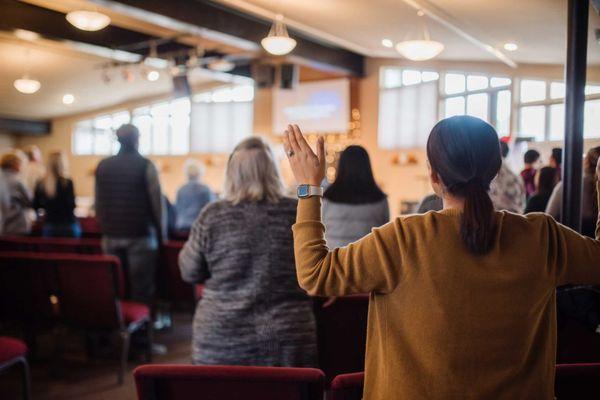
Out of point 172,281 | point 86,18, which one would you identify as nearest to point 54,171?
point 172,281

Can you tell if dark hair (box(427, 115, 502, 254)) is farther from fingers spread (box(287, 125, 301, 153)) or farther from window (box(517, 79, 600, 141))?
window (box(517, 79, 600, 141))

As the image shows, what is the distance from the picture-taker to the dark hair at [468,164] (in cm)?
120

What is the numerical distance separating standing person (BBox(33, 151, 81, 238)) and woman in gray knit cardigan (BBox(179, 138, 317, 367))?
3119 millimetres

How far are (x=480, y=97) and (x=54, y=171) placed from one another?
852 centimetres

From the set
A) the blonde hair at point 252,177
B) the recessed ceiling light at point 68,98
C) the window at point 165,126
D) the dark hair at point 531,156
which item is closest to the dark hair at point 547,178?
the dark hair at point 531,156

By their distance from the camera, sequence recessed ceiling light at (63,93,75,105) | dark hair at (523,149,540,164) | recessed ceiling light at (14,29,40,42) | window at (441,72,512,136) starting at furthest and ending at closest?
recessed ceiling light at (63,93,75,105)
window at (441,72,512,136)
recessed ceiling light at (14,29,40,42)
dark hair at (523,149,540,164)

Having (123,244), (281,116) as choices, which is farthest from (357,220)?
(281,116)

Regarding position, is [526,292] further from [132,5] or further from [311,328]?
[132,5]

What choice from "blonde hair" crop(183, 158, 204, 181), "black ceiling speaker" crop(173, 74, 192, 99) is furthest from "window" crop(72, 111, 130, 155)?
"blonde hair" crop(183, 158, 204, 181)

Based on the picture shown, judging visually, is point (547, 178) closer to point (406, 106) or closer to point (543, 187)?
point (543, 187)

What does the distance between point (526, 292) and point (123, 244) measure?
3.50 meters

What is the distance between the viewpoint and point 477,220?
119 cm

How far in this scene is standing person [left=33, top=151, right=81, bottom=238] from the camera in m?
5.03

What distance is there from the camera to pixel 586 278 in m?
1.30
